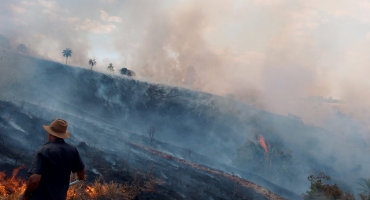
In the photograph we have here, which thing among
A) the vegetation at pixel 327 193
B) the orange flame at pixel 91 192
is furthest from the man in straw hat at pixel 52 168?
the vegetation at pixel 327 193

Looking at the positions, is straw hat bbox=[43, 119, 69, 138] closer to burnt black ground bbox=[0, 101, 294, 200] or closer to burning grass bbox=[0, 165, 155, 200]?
burning grass bbox=[0, 165, 155, 200]

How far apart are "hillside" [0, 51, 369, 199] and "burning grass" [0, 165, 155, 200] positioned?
3023 centimetres

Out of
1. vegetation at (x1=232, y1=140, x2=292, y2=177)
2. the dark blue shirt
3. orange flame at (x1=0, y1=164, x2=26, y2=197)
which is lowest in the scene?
vegetation at (x1=232, y1=140, x2=292, y2=177)

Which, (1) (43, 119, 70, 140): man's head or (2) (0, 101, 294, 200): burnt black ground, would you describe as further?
(2) (0, 101, 294, 200): burnt black ground

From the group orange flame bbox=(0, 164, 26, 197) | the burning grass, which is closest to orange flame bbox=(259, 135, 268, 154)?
the burning grass

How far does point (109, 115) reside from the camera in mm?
60219

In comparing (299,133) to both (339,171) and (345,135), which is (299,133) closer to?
(339,171)

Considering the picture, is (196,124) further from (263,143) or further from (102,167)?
(102,167)

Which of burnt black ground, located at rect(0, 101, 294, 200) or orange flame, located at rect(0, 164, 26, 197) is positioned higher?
orange flame, located at rect(0, 164, 26, 197)

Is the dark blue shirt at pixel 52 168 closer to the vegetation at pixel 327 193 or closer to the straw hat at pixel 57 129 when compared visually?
the straw hat at pixel 57 129

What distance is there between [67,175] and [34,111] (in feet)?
91.4

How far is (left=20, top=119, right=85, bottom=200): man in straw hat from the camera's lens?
417 cm

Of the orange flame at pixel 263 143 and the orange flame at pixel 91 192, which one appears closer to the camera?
the orange flame at pixel 91 192

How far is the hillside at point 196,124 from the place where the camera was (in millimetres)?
47938
